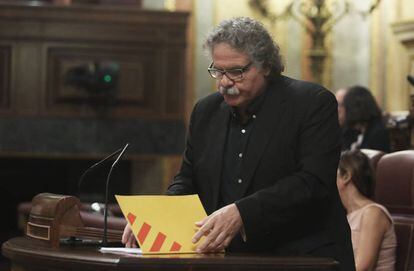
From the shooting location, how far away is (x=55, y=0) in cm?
987

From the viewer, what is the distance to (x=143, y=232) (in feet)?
8.54

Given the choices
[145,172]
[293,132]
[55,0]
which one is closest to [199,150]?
[293,132]

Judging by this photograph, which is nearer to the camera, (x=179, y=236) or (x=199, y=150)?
(x=179, y=236)

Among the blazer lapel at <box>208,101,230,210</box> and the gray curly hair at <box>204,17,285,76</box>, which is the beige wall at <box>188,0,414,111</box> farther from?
the gray curly hair at <box>204,17,285,76</box>

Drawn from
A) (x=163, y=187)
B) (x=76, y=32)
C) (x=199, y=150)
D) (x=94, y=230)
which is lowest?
(x=163, y=187)

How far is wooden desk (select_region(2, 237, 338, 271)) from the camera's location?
7.98 feet

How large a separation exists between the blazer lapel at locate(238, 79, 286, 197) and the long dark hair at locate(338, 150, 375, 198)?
4.54 feet

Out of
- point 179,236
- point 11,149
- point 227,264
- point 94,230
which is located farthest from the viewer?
point 11,149

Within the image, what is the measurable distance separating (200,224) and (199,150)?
515 millimetres

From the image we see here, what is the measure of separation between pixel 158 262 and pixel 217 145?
704mm

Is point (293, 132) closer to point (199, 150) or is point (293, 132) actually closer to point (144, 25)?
point (199, 150)

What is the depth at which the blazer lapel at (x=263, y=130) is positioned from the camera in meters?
2.95

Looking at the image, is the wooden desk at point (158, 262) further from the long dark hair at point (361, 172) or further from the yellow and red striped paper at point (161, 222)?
the long dark hair at point (361, 172)

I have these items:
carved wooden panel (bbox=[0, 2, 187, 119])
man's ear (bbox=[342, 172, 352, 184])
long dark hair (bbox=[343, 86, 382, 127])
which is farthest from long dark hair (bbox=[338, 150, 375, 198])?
carved wooden panel (bbox=[0, 2, 187, 119])
